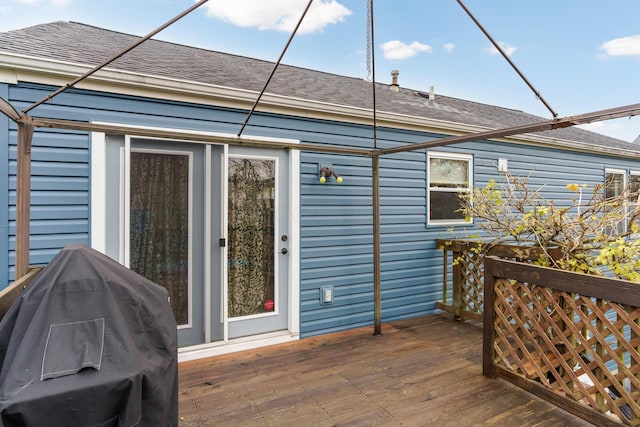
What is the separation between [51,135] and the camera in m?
2.83

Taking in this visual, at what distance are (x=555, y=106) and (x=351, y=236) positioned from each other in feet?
7.81

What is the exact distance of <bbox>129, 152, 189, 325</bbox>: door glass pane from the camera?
10.3 feet

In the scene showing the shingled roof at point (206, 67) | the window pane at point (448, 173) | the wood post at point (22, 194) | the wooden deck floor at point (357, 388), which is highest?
the shingled roof at point (206, 67)

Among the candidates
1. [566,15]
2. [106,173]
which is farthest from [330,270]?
[566,15]

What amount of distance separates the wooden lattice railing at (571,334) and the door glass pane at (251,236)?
6.91ft

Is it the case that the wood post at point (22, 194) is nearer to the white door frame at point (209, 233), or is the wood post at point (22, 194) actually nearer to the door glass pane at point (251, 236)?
the white door frame at point (209, 233)

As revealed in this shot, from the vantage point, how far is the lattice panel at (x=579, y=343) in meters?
2.15

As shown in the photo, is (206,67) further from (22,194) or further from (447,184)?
(447,184)

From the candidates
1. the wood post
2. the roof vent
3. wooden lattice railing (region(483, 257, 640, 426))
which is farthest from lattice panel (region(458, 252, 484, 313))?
the wood post

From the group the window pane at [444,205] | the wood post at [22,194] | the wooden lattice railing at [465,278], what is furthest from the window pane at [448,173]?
the wood post at [22,194]

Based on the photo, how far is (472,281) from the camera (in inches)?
170

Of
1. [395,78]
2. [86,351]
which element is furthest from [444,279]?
[86,351]

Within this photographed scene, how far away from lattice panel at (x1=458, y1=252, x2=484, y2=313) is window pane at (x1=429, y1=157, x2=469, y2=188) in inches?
43.0

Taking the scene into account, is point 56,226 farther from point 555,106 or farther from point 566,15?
point 566,15
